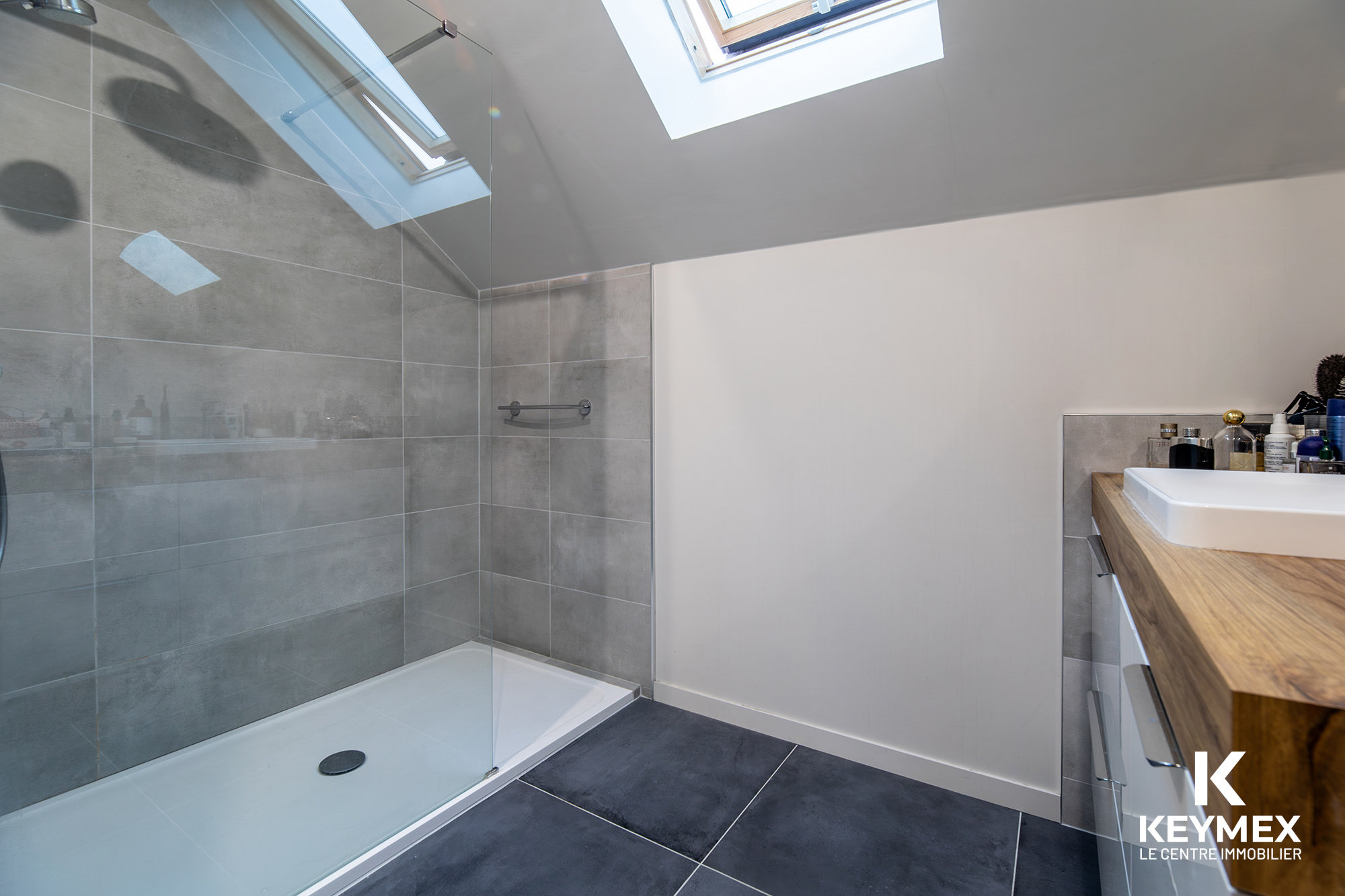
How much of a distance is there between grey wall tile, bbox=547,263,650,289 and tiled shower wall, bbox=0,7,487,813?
80 centimetres

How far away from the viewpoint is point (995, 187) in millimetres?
1555

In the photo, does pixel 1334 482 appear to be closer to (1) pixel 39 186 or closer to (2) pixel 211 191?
(2) pixel 211 191

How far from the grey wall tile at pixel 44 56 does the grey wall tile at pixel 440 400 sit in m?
0.83

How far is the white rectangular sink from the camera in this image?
661 mm

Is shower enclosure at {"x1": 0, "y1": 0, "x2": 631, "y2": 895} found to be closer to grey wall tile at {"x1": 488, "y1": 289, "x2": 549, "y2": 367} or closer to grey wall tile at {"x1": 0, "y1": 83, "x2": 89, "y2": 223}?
grey wall tile at {"x1": 0, "y1": 83, "x2": 89, "y2": 223}

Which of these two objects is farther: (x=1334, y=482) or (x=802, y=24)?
(x=802, y=24)

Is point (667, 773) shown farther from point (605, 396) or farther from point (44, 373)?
point (44, 373)

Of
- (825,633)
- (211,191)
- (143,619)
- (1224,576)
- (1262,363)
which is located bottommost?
(825,633)

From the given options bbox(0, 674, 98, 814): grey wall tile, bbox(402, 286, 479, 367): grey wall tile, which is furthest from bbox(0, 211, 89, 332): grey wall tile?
bbox(0, 674, 98, 814): grey wall tile

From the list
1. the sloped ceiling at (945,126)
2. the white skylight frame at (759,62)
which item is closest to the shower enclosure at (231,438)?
the sloped ceiling at (945,126)

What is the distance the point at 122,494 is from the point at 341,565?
1.56ft

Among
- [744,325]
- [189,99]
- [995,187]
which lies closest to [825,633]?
[744,325]

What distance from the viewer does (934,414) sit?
1.71 metres

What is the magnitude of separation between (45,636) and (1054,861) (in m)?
2.38
